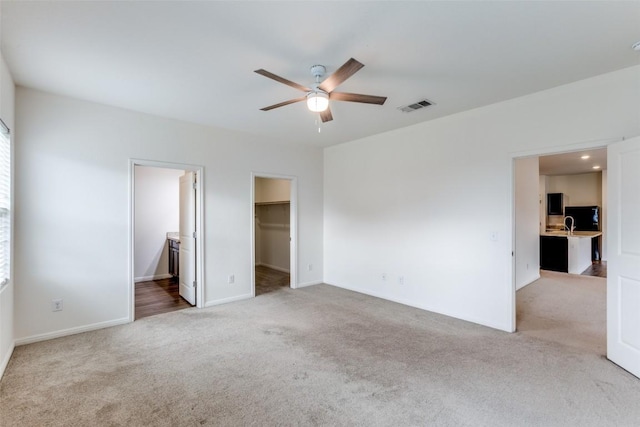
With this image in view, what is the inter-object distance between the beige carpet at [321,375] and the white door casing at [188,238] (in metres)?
0.69

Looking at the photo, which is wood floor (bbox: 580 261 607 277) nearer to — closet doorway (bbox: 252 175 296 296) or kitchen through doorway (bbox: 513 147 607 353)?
kitchen through doorway (bbox: 513 147 607 353)

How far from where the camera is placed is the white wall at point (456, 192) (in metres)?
3.06

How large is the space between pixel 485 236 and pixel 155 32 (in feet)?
13.3

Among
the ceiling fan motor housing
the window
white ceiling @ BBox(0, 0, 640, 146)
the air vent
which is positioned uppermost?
white ceiling @ BBox(0, 0, 640, 146)

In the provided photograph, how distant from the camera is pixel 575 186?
9055mm

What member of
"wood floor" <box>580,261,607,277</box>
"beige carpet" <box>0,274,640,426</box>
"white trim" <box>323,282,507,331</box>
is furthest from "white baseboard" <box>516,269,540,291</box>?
"white trim" <box>323,282,507,331</box>

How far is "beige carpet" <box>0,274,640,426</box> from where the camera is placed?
2.05 m

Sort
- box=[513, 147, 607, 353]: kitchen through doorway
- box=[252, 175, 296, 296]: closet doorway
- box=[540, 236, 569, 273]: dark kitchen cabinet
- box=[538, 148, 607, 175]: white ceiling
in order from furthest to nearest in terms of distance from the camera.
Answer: box=[252, 175, 296, 296]: closet doorway, box=[540, 236, 569, 273]: dark kitchen cabinet, box=[538, 148, 607, 175]: white ceiling, box=[513, 147, 607, 353]: kitchen through doorway

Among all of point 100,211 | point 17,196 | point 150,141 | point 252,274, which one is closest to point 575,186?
point 252,274

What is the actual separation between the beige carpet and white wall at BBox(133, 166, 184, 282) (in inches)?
105

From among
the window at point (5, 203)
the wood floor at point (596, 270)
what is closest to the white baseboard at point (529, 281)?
the wood floor at point (596, 270)

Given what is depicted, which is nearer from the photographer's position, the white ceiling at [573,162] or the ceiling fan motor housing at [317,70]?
the ceiling fan motor housing at [317,70]

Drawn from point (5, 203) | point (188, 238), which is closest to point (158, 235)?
point (188, 238)

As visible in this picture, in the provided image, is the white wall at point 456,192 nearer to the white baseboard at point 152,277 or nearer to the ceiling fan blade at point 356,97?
the ceiling fan blade at point 356,97
